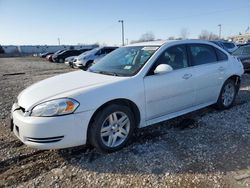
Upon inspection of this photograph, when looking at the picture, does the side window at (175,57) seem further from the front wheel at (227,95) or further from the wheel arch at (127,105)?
the front wheel at (227,95)

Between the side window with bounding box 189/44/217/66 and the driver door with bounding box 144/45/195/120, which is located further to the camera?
the side window with bounding box 189/44/217/66

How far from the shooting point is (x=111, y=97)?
320 cm

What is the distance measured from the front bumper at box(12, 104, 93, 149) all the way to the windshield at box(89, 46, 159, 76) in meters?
1.04

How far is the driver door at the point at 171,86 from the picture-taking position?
3611 mm

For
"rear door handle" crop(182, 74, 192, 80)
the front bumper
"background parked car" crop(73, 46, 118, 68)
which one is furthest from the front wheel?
"background parked car" crop(73, 46, 118, 68)

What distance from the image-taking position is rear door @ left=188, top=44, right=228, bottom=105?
4.32m

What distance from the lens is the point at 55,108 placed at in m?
2.90

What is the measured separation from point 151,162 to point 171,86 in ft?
4.29

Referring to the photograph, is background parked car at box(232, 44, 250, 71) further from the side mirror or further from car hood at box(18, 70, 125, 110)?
car hood at box(18, 70, 125, 110)

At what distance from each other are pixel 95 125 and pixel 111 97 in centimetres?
43

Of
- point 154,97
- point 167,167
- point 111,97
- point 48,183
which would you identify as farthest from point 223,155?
point 48,183

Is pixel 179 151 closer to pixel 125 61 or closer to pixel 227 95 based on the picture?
pixel 125 61

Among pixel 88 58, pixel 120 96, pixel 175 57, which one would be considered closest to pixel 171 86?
pixel 175 57

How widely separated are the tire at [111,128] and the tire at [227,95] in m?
2.40
